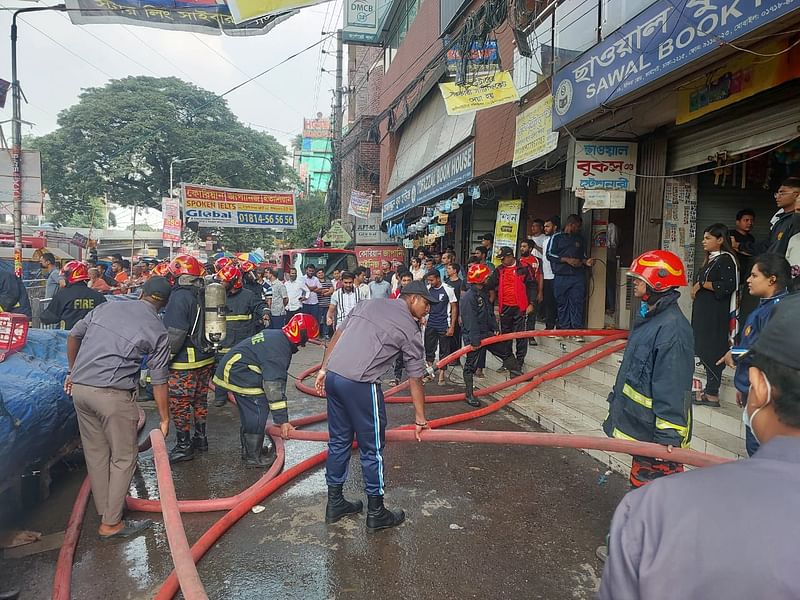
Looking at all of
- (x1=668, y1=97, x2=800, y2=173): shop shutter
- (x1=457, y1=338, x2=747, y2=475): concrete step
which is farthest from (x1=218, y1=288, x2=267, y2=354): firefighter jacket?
(x1=668, y1=97, x2=800, y2=173): shop shutter

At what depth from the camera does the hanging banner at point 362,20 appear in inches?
806

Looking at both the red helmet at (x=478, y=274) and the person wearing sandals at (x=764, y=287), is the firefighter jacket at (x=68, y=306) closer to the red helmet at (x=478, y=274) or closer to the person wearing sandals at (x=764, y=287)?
the red helmet at (x=478, y=274)

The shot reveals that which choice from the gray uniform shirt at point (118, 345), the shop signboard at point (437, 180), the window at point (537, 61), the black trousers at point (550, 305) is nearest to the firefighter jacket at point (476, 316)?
the black trousers at point (550, 305)

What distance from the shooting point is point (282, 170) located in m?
36.7

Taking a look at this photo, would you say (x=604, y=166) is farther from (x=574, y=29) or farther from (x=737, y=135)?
(x=574, y=29)

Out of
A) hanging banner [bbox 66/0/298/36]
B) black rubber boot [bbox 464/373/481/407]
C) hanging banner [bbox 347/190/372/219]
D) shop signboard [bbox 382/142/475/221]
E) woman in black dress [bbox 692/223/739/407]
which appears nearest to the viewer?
woman in black dress [bbox 692/223/739/407]

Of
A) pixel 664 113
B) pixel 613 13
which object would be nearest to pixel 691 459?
pixel 664 113

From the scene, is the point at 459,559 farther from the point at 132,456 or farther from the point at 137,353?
the point at 137,353

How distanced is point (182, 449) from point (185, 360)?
872 millimetres

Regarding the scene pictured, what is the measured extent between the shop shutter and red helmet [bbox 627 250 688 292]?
10.2ft

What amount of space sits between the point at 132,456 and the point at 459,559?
2409 millimetres

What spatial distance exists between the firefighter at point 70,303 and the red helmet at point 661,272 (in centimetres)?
676

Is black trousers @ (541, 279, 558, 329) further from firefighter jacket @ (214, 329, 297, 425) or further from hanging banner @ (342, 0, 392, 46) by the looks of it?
hanging banner @ (342, 0, 392, 46)

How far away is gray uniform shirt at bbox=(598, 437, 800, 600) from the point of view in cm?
84
